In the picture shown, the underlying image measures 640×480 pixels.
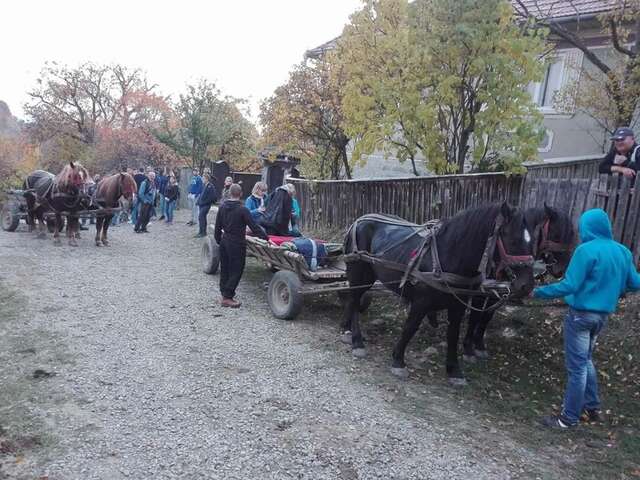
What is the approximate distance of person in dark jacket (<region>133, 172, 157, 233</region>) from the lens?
15055mm

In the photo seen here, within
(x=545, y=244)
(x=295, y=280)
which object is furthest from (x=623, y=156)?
(x=295, y=280)

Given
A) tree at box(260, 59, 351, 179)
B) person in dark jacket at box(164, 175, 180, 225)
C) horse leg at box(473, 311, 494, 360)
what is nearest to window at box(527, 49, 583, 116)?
tree at box(260, 59, 351, 179)

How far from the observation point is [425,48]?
792cm

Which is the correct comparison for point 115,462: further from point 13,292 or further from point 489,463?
point 13,292

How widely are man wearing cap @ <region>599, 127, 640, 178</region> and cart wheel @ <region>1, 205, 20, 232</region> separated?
14.0m

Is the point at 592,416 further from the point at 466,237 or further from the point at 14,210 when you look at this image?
the point at 14,210

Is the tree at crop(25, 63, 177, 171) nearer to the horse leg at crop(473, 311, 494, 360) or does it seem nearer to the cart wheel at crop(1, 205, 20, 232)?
the cart wheel at crop(1, 205, 20, 232)

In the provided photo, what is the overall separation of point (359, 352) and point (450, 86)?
4.63 meters

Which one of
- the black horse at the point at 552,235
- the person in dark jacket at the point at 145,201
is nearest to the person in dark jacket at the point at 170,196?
the person in dark jacket at the point at 145,201

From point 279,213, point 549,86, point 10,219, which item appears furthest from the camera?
point 10,219

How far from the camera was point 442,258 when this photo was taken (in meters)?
5.04

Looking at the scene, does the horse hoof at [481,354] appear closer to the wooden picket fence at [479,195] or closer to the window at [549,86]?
the wooden picket fence at [479,195]

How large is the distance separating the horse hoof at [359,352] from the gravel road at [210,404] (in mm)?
148

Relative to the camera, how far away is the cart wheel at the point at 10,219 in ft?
45.0
